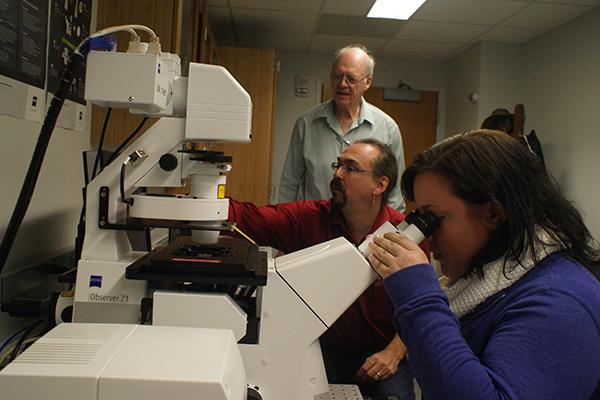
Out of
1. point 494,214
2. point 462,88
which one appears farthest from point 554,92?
point 494,214

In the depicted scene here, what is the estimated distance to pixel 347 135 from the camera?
231 cm

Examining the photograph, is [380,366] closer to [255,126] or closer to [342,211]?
[342,211]

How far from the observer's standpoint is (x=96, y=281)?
0.94m

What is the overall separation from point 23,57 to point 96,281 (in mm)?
587

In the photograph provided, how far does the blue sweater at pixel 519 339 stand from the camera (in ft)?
2.37

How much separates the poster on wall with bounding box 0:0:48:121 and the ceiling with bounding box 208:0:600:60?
88.3 inches

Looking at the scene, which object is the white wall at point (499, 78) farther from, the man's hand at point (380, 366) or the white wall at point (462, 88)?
the man's hand at point (380, 366)

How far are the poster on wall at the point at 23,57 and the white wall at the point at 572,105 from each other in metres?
3.04

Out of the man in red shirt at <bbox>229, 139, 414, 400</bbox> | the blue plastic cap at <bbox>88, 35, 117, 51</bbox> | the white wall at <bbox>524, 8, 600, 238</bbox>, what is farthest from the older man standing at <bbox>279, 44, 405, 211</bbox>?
the white wall at <bbox>524, 8, 600, 238</bbox>

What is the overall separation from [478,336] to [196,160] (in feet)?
2.01

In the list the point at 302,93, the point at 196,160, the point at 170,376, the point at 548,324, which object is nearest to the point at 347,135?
the point at 196,160

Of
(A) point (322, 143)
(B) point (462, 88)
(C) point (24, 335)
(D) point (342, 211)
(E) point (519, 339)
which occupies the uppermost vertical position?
(B) point (462, 88)

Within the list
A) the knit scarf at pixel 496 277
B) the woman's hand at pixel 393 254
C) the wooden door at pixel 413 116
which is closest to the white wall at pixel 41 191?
the woman's hand at pixel 393 254

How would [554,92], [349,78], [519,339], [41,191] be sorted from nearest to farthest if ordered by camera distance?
[519,339] < [41,191] < [349,78] < [554,92]
